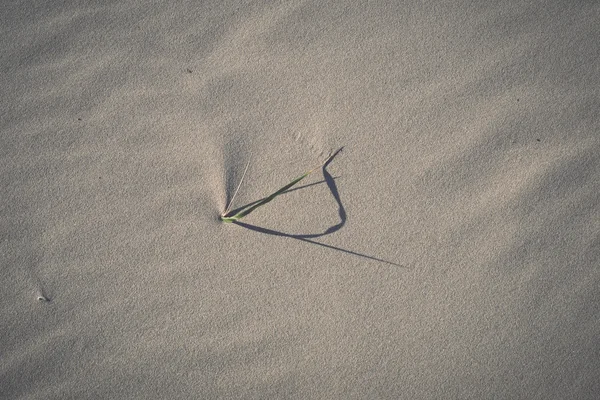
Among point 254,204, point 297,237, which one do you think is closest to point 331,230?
point 297,237

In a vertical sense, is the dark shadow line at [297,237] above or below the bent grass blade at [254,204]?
below

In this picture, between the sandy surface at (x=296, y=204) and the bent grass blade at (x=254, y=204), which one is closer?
the bent grass blade at (x=254, y=204)

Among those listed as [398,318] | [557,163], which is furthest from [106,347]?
[557,163]

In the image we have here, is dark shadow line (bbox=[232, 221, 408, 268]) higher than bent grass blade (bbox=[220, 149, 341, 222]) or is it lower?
lower

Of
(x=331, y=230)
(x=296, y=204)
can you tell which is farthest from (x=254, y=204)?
(x=331, y=230)

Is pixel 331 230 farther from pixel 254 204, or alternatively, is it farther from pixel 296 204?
pixel 254 204

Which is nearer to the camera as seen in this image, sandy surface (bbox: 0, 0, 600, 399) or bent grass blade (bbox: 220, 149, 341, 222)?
bent grass blade (bbox: 220, 149, 341, 222)

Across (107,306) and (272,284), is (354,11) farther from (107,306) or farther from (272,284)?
(107,306)

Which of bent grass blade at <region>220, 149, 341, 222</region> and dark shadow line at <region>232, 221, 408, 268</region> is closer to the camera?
bent grass blade at <region>220, 149, 341, 222</region>
